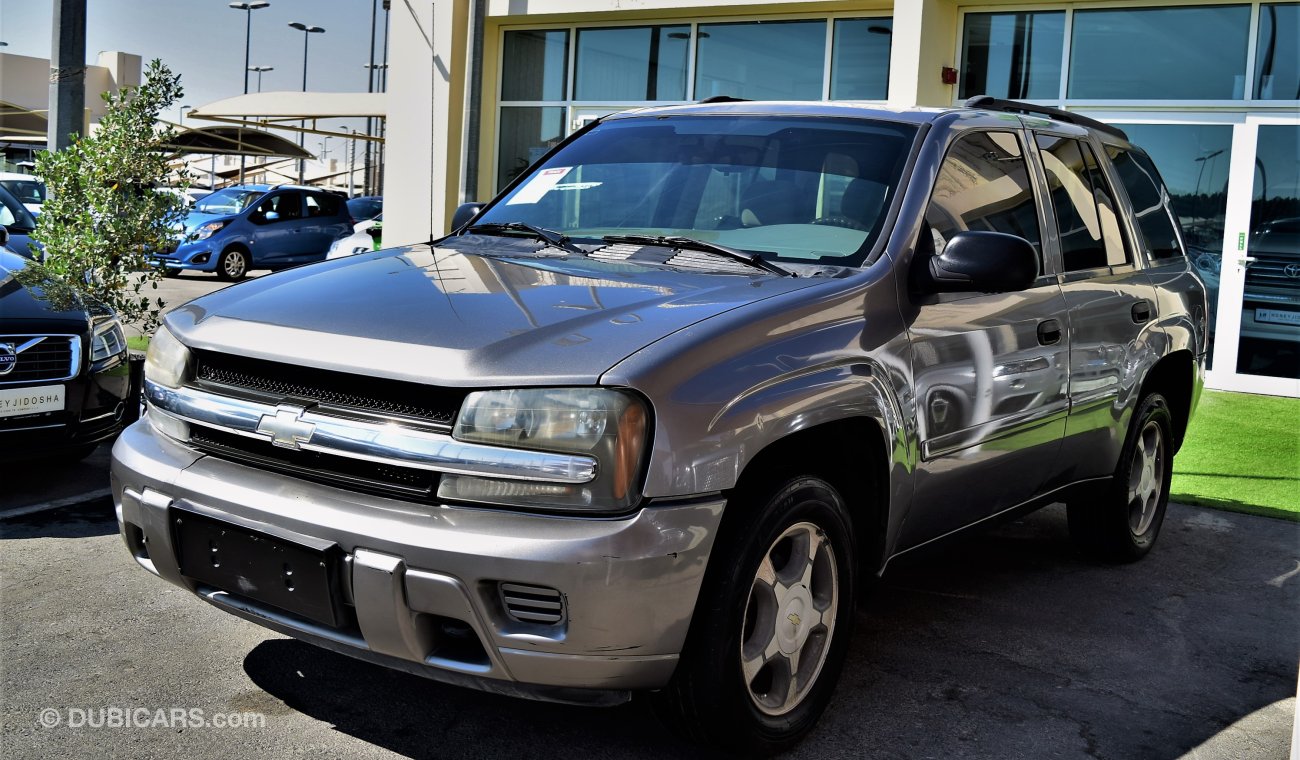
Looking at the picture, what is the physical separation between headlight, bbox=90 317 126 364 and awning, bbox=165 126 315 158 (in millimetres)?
17081

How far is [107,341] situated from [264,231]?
1481 cm

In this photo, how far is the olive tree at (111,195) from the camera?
7340 millimetres

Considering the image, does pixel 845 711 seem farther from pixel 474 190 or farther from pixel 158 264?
pixel 474 190

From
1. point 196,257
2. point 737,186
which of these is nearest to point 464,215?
point 737,186

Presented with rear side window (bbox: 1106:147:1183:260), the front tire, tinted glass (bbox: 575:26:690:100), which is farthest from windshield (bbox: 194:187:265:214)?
the front tire

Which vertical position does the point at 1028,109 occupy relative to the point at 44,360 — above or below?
above

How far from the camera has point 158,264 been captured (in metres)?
7.89

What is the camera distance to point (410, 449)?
265 cm

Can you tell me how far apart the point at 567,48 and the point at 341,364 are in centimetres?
1213

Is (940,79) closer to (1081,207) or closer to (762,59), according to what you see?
(762,59)

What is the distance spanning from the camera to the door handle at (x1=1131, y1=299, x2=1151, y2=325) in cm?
468

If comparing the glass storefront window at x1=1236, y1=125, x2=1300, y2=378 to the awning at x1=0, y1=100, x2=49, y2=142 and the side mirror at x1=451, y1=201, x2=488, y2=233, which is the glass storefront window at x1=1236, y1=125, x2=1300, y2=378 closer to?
the side mirror at x1=451, y1=201, x2=488, y2=233

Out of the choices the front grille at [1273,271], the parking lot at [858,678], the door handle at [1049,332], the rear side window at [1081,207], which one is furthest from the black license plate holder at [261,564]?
the front grille at [1273,271]

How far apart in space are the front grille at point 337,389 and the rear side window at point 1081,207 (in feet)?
8.31
